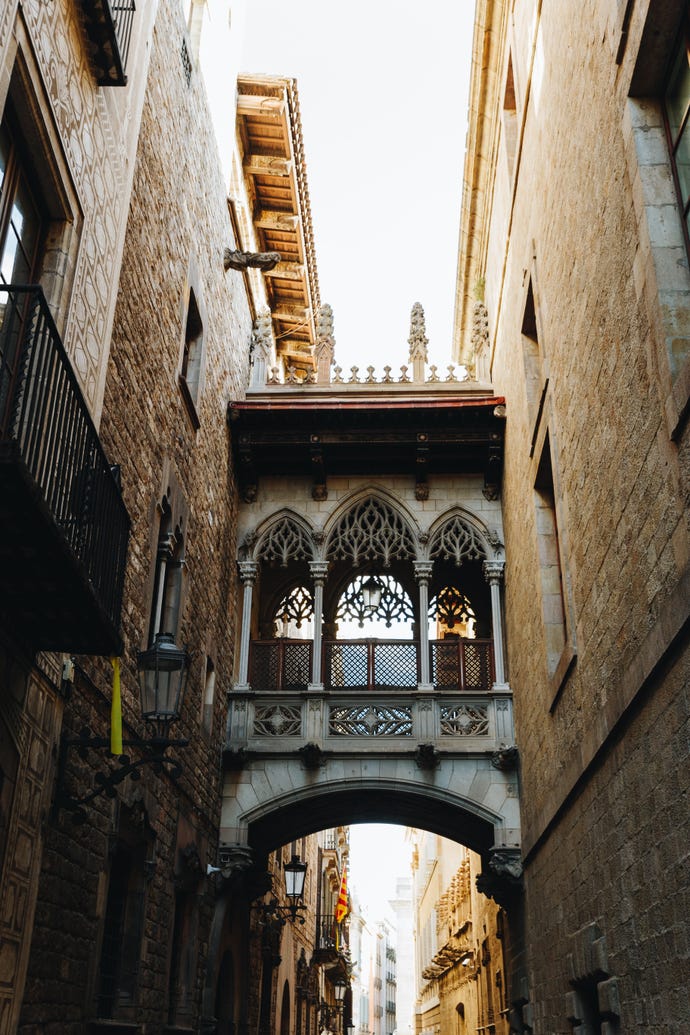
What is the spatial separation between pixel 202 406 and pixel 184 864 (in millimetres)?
5013

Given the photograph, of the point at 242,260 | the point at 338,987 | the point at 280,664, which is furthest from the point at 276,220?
the point at 338,987

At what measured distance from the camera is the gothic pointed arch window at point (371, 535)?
1391 centimetres

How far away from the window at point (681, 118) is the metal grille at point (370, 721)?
8.59 meters

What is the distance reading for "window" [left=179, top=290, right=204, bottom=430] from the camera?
11.3 metres

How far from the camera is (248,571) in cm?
1387

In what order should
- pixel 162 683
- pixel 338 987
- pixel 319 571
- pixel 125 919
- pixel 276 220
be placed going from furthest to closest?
1. pixel 338 987
2. pixel 276 220
3. pixel 319 571
4. pixel 125 919
5. pixel 162 683

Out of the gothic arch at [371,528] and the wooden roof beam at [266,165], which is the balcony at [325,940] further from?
the wooden roof beam at [266,165]

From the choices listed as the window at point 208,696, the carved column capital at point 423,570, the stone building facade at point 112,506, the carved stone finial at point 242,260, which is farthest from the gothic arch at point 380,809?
the carved stone finial at point 242,260

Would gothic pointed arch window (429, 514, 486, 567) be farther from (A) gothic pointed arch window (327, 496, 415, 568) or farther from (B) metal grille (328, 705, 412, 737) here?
(B) metal grille (328, 705, 412, 737)

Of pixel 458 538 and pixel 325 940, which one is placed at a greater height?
pixel 458 538

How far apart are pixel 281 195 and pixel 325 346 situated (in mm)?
3291

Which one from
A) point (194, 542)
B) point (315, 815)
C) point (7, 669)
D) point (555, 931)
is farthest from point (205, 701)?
point (7, 669)

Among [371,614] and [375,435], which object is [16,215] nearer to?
[375,435]

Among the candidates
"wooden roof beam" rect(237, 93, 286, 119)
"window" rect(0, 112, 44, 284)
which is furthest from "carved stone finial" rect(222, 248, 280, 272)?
"window" rect(0, 112, 44, 284)
